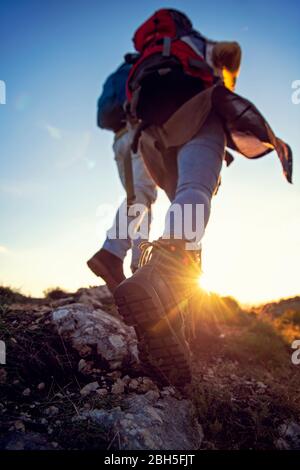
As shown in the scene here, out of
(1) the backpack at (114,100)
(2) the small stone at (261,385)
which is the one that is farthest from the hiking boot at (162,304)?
(1) the backpack at (114,100)

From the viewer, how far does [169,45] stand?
7.57ft

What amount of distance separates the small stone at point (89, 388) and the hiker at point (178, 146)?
0.28 m

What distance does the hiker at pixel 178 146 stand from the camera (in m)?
1.50

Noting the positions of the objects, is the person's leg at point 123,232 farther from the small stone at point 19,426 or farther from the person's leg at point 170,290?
the small stone at point 19,426

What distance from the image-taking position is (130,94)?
2.54m

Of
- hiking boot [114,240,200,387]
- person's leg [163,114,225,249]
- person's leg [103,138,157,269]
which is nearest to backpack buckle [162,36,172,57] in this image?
person's leg [163,114,225,249]

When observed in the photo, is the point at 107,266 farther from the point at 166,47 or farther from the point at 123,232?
the point at 166,47

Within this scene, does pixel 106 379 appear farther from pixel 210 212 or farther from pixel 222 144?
pixel 222 144

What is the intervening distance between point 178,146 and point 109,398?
1.54 metres

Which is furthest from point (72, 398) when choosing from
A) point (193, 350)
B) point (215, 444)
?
point (193, 350)

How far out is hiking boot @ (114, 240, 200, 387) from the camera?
1.44m

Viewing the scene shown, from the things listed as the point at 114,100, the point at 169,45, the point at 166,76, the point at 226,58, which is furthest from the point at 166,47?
the point at 114,100

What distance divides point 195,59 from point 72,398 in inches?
87.8

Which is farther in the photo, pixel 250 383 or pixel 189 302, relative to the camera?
pixel 250 383
